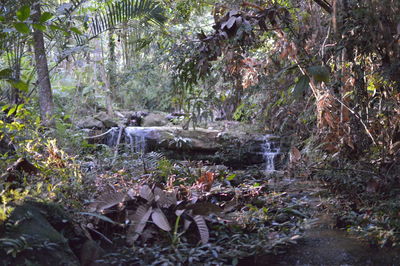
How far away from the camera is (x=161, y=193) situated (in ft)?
12.6

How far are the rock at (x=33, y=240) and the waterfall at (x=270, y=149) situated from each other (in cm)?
641

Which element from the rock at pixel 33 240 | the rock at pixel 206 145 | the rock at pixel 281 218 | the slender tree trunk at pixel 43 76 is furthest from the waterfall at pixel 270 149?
the rock at pixel 33 240

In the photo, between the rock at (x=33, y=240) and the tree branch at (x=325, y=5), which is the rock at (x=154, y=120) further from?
the rock at (x=33, y=240)

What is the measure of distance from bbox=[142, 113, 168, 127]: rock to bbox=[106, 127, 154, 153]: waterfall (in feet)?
5.12

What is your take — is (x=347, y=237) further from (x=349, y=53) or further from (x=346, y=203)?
(x=349, y=53)

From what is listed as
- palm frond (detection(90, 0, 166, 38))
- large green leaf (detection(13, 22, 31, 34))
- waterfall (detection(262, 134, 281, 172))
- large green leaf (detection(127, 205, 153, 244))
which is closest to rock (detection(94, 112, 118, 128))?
waterfall (detection(262, 134, 281, 172))

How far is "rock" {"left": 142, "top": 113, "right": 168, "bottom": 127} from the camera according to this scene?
39.6 feet

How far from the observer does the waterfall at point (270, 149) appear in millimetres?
8805

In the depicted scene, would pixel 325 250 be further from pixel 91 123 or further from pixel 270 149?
pixel 91 123

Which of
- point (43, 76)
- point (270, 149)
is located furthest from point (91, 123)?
point (270, 149)

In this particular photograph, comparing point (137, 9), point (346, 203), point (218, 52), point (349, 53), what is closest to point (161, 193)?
point (218, 52)

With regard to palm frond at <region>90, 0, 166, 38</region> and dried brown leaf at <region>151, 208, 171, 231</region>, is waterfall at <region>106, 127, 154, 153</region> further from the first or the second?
dried brown leaf at <region>151, 208, 171, 231</region>

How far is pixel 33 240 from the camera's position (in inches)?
104

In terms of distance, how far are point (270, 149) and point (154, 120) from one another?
4.47 metres
